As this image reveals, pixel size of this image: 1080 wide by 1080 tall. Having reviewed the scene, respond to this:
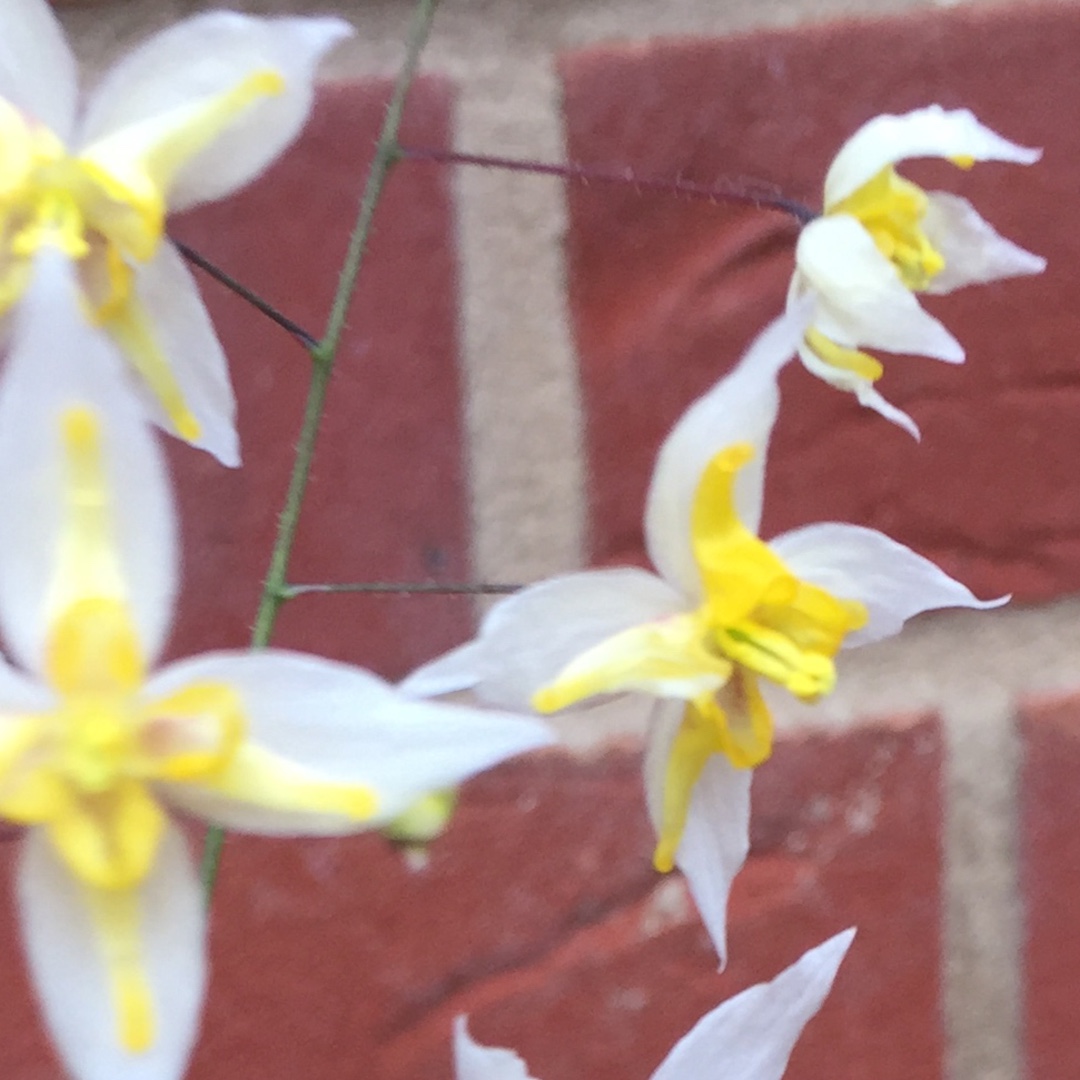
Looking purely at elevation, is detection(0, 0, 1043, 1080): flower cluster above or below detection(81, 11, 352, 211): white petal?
below

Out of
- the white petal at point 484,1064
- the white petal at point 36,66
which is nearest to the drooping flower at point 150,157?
the white petal at point 36,66

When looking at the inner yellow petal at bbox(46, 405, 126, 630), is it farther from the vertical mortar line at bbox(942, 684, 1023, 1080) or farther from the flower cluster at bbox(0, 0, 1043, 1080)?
the vertical mortar line at bbox(942, 684, 1023, 1080)

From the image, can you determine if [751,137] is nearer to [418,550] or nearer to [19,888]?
[418,550]

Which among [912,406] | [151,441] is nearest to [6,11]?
[151,441]

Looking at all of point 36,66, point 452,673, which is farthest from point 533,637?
point 36,66

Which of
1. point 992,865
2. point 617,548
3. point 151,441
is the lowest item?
point 992,865

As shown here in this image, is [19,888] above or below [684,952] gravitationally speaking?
above

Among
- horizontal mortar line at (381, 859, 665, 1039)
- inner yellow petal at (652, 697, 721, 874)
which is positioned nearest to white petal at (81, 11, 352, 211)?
inner yellow petal at (652, 697, 721, 874)
